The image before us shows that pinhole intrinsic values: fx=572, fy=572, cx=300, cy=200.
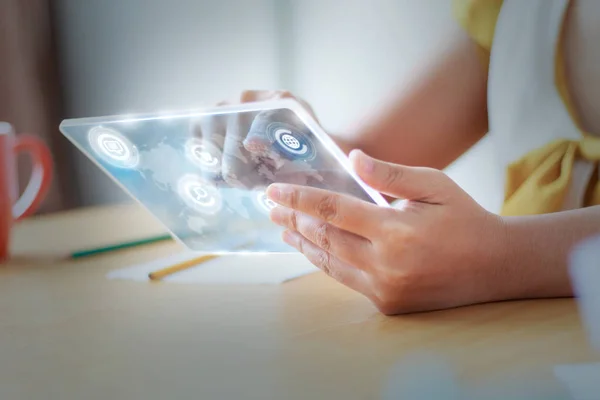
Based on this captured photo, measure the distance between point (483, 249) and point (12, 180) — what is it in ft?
1.45

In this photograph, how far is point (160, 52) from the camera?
1174mm

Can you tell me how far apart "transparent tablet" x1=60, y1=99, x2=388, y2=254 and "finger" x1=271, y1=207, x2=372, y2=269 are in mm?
26

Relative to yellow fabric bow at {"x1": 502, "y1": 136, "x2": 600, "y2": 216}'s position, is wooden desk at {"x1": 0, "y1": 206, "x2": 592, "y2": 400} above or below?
below

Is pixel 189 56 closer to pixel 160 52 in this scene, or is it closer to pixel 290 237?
pixel 160 52

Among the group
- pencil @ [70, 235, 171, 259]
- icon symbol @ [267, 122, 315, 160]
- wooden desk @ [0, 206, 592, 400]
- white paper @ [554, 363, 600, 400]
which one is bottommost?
pencil @ [70, 235, 171, 259]

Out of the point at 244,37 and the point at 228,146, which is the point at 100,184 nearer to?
the point at 244,37

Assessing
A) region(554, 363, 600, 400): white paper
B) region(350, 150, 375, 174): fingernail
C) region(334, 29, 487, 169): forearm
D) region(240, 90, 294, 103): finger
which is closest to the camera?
region(554, 363, 600, 400): white paper

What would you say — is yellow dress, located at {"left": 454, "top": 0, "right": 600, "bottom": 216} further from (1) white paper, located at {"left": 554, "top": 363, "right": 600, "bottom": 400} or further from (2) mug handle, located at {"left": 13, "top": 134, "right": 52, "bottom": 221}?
(2) mug handle, located at {"left": 13, "top": 134, "right": 52, "bottom": 221}

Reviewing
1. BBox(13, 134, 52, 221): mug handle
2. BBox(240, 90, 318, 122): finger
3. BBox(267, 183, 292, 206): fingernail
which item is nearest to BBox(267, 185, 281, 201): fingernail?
BBox(267, 183, 292, 206): fingernail

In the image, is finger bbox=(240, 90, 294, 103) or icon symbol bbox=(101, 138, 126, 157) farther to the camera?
finger bbox=(240, 90, 294, 103)

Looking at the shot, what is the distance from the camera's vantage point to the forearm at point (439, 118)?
2.55 ft

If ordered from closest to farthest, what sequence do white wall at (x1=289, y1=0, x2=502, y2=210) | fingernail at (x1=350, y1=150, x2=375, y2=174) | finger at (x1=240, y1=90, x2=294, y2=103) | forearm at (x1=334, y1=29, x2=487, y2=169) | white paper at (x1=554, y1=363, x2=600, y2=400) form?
white paper at (x1=554, y1=363, x2=600, y2=400), fingernail at (x1=350, y1=150, x2=375, y2=174), finger at (x1=240, y1=90, x2=294, y2=103), forearm at (x1=334, y1=29, x2=487, y2=169), white wall at (x1=289, y1=0, x2=502, y2=210)

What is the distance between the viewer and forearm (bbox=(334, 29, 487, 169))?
78 centimetres

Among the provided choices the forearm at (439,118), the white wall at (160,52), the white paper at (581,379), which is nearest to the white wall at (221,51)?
the white wall at (160,52)
